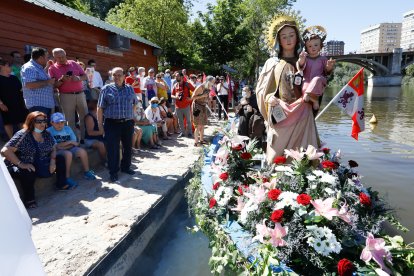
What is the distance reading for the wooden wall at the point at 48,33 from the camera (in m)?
7.98

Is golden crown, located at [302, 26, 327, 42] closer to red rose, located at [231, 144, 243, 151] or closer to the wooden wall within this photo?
red rose, located at [231, 144, 243, 151]

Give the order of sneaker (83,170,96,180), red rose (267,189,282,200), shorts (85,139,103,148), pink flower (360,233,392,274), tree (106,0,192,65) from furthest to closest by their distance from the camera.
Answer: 1. tree (106,0,192,65)
2. shorts (85,139,103,148)
3. sneaker (83,170,96,180)
4. red rose (267,189,282,200)
5. pink flower (360,233,392,274)

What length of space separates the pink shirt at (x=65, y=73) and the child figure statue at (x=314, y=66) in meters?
4.42

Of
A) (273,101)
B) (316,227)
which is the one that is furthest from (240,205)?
(273,101)

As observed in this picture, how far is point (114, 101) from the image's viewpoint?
5.47 m

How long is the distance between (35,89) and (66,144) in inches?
41.7

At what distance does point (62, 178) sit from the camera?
5.22 meters

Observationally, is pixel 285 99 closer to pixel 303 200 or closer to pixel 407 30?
pixel 303 200

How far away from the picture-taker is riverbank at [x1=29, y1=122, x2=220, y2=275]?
326cm

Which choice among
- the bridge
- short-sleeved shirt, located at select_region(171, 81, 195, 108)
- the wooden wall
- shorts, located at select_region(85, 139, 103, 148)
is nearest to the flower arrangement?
shorts, located at select_region(85, 139, 103, 148)

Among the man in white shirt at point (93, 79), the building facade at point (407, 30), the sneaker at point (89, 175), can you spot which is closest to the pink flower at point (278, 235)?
the sneaker at point (89, 175)

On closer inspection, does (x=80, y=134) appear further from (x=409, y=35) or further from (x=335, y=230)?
(x=409, y=35)

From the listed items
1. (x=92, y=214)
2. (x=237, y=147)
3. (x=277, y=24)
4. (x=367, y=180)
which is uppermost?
(x=277, y=24)

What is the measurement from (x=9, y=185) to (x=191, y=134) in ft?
29.9
